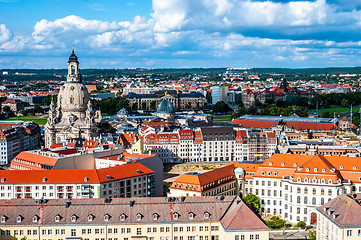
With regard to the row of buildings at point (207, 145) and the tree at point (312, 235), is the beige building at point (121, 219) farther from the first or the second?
the row of buildings at point (207, 145)

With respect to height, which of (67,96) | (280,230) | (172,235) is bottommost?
(280,230)

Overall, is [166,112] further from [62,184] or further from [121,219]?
[121,219]

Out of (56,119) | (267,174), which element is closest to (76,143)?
(56,119)

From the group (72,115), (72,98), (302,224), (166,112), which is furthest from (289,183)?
(166,112)

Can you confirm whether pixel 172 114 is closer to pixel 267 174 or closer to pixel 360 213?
pixel 267 174

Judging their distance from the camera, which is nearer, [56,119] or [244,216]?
[244,216]

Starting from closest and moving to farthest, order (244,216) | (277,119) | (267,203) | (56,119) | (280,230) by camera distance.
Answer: (244,216) → (280,230) → (267,203) → (56,119) → (277,119)

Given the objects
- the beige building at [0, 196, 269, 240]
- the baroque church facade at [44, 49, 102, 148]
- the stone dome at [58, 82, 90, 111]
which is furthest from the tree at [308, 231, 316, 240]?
the stone dome at [58, 82, 90, 111]
